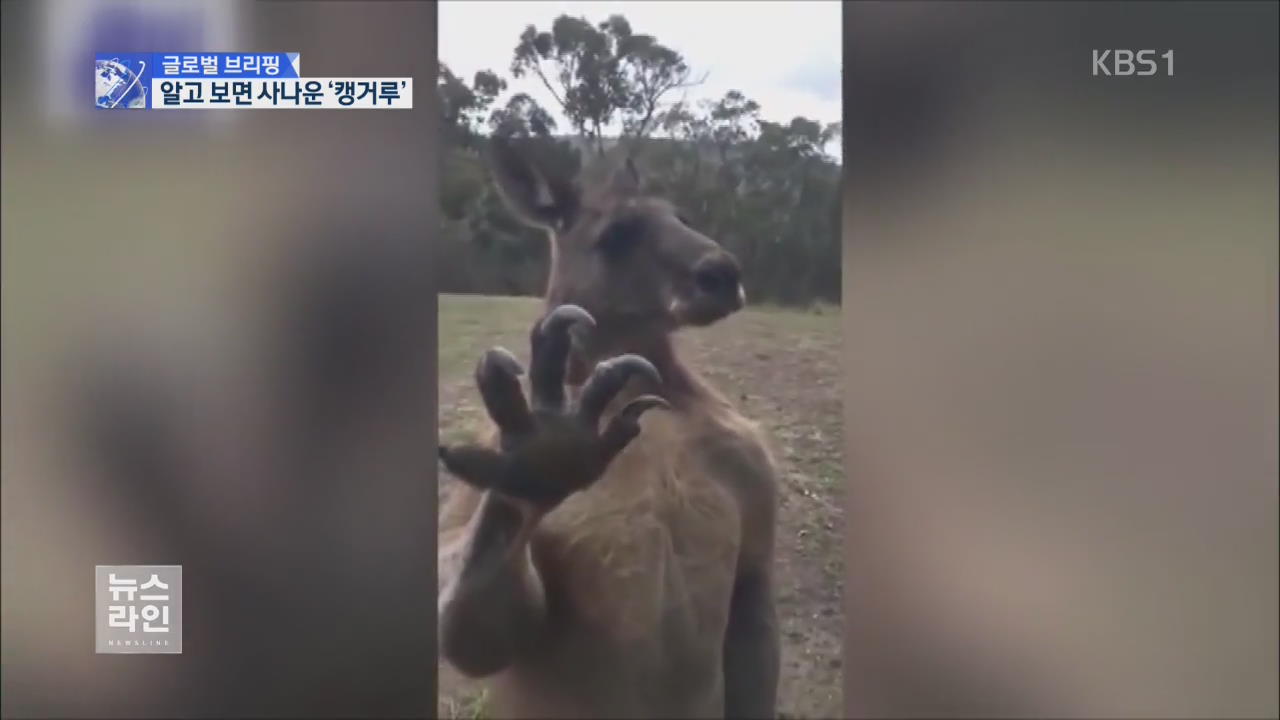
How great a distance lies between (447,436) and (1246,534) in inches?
54.5

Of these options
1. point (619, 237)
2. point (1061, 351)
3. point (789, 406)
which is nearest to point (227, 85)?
point (619, 237)

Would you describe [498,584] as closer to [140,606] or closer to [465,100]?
[140,606]

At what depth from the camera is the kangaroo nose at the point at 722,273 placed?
5.73ft

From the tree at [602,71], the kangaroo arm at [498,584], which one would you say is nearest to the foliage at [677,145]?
the tree at [602,71]

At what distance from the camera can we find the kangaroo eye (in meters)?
1.74

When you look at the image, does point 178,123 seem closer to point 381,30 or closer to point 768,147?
point 381,30

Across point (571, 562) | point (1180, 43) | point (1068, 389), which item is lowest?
point (571, 562)

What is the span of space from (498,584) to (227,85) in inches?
38.9

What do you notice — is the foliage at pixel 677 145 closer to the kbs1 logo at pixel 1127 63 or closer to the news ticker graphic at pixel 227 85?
the news ticker graphic at pixel 227 85

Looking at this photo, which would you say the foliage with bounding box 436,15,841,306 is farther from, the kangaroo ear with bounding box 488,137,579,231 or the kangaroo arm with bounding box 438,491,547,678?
the kangaroo arm with bounding box 438,491,547,678

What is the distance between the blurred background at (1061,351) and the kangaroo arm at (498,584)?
0.57 metres

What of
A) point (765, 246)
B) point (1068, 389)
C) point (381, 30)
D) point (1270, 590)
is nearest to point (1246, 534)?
point (1270, 590)

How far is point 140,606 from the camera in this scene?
5.82 ft

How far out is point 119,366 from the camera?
5.84 ft
